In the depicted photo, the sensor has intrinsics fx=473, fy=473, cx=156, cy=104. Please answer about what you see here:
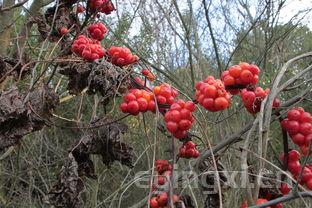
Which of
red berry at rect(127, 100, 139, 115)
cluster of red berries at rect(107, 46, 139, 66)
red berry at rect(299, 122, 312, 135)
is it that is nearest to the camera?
red berry at rect(299, 122, 312, 135)

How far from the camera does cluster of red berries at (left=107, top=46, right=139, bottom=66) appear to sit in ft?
4.55

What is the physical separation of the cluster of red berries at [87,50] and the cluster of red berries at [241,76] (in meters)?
0.39

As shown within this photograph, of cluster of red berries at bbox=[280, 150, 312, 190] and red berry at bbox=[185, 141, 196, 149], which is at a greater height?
red berry at bbox=[185, 141, 196, 149]

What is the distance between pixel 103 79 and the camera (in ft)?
4.25

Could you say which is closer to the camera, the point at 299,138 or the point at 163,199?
the point at 299,138

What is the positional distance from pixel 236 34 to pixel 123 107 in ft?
10.2

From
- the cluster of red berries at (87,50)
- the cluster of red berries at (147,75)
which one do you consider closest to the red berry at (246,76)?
the cluster of red berries at (147,75)

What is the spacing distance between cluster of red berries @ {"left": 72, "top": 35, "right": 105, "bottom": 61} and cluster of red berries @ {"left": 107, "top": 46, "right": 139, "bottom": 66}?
0.03 metres

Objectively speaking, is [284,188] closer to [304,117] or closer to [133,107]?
[304,117]

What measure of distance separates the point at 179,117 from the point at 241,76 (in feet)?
0.61

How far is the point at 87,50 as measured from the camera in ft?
4.46

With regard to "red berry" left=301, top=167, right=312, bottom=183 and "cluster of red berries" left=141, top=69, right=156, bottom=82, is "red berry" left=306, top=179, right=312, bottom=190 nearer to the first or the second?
"red berry" left=301, top=167, right=312, bottom=183

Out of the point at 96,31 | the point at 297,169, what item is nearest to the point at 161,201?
the point at 297,169

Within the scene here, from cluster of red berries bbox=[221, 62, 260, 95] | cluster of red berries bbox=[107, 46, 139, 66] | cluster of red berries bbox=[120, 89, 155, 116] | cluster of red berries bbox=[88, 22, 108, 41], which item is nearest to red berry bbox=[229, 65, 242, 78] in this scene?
cluster of red berries bbox=[221, 62, 260, 95]
